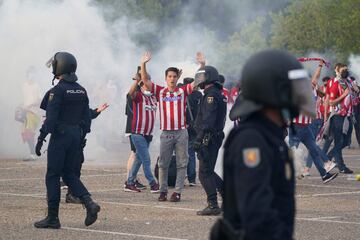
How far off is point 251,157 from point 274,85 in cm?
35

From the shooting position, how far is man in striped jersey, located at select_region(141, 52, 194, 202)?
13320 mm

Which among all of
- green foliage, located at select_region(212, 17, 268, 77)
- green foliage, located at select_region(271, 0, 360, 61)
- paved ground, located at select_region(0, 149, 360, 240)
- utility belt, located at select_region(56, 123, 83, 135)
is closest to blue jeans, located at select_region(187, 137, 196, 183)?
paved ground, located at select_region(0, 149, 360, 240)

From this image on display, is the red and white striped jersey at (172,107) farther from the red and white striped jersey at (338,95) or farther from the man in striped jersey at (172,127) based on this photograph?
the red and white striped jersey at (338,95)

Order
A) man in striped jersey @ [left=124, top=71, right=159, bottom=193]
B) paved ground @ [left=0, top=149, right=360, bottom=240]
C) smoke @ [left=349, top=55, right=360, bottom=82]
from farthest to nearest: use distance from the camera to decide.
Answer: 1. smoke @ [left=349, top=55, right=360, bottom=82]
2. man in striped jersey @ [left=124, top=71, right=159, bottom=193]
3. paved ground @ [left=0, top=149, right=360, bottom=240]

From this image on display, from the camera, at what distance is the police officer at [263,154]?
4559 mm

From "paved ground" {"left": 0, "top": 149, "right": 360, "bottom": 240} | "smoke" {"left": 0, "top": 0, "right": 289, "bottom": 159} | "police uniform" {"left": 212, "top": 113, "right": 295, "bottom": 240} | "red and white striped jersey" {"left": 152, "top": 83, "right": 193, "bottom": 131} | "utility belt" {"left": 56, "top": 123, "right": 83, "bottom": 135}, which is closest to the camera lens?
"police uniform" {"left": 212, "top": 113, "right": 295, "bottom": 240}

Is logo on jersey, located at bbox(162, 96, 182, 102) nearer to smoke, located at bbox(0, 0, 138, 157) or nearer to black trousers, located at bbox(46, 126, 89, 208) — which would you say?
black trousers, located at bbox(46, 126, 89, 208)

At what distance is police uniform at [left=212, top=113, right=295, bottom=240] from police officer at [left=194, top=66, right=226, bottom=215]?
23.6 ft

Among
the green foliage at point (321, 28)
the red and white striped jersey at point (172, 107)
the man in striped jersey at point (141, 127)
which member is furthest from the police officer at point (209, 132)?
the green foliage at point (321, 28)

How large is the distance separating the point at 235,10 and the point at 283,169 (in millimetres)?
→ 46114

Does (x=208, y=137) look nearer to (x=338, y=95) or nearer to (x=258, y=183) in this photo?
(x=338, y=95)

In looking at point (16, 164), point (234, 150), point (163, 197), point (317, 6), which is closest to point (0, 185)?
point (163, 197)

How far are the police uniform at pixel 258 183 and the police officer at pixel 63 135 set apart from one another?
19.8 ft

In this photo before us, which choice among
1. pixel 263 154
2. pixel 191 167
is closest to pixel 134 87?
pixel 191 167
